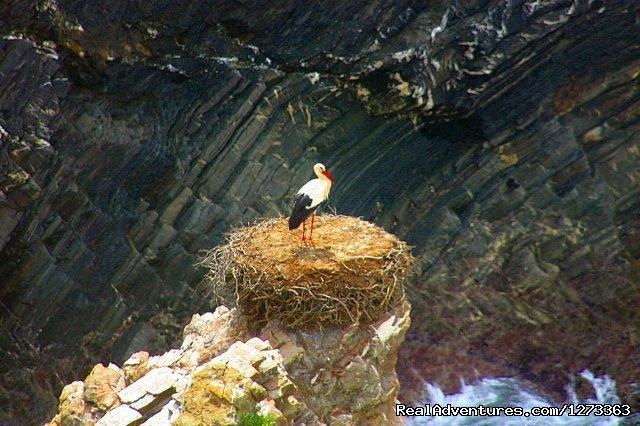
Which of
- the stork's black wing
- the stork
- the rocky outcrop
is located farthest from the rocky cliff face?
the stork's black wing

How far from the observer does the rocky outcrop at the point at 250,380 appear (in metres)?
5.96

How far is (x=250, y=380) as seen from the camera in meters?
6.03

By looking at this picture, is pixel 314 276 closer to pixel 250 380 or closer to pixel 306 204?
pixel 306 204

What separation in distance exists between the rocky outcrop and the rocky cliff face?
3632 millimetres

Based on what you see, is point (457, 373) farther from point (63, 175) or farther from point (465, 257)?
point (63, 175)

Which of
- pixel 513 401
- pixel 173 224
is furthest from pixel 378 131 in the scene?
pixel 513 401

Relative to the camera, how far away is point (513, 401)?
10758 mm

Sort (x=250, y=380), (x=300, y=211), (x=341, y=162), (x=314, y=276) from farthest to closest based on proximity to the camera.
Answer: (x=341, y=162), (x=300, y=211), (x=314, y=276), (x=250, y=380)

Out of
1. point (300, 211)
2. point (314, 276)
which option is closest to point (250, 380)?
point (314, 276)

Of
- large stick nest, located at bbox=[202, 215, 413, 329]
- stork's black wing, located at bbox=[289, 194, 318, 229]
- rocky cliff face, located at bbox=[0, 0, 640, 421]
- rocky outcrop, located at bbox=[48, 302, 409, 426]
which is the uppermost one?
rocky cliff face, located at bbox=[0, 0, 640, 421]

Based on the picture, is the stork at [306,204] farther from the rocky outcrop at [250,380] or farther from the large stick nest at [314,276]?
the rocky outcrop at [250,380]

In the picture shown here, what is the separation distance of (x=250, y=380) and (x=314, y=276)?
1.11m

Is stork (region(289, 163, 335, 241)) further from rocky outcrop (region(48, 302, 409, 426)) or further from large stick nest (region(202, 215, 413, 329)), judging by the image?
rocky outcrop (region(48, 302, 409, 426))

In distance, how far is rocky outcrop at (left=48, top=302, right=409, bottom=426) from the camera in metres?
5.96
